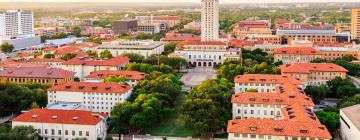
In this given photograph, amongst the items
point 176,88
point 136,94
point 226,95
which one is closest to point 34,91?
point 136,94

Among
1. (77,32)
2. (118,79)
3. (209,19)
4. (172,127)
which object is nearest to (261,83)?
(172,127)

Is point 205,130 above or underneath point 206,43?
underneath

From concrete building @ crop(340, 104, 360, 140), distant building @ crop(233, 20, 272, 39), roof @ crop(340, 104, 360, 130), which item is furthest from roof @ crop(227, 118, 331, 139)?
distant building @ crop(233, 20, 272, 39)

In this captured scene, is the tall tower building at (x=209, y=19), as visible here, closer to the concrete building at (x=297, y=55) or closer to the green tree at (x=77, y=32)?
the concrete building at (x=297, y=55)

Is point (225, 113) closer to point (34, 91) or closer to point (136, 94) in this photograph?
point (136, 94)

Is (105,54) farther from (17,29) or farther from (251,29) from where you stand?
(251,29)

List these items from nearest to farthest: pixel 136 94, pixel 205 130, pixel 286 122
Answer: pixel 286 122 → pixel 205 130 → pixel 136 94

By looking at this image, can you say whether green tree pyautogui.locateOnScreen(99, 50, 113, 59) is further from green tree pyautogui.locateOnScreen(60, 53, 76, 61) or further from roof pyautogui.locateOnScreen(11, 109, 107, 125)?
roof pyautogui.locateOnScreen(11, 109, 107, 125)
